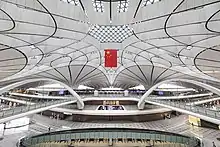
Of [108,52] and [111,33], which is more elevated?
[111,33]

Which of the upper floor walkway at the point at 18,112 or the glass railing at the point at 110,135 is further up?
the upper floor walkway at the point at 18,112

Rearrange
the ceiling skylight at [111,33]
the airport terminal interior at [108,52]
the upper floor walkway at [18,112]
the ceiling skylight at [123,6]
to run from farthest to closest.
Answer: the ceiling skylight at [111,33]
the upper floor walkway at [18,112]
the ceiling skylight at [123,6]
the airport terminal interior at [108,52]

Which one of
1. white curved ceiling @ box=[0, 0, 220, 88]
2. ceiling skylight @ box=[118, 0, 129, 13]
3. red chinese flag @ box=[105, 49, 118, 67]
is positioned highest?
ceiling skylight @ box=[118, 0, 129, 13]

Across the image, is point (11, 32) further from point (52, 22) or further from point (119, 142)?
point (119, 142)

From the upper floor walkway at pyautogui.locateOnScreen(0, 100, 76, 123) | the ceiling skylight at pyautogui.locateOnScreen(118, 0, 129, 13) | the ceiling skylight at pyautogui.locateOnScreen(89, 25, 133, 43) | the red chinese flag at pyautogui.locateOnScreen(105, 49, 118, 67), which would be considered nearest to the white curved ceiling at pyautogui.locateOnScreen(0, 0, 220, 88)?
the ceiling skylight at pyautogui.locateOnScreen(89, 25, 133, 43)

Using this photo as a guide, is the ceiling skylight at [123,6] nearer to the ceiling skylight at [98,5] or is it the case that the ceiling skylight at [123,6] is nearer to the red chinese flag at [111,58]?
the ceiling skylight at [98,5]

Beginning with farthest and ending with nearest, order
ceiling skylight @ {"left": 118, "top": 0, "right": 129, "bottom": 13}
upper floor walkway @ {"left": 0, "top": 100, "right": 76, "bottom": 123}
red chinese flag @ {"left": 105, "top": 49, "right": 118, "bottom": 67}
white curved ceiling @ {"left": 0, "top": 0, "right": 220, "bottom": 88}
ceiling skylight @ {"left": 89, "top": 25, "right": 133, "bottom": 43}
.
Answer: red chinese flag @ {"left": 105, "top": 49, "right": 118, "bottom": 67}
ceiling skylight @ {"left": 89, "top": 25, "right": 133, "bottom": 43}
upper floor walkway @ {"left": 0, "top": 100, "right": 76, "bottom": 123}
ceiling skylight @ {"left": 118, "top": 0, "right": 129, "bottom": 13}
white curved ceiling @ {"left": 0, "top": 0, "right": 220, "bottom": 88}

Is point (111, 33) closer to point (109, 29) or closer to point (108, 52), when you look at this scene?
point (109, 29)

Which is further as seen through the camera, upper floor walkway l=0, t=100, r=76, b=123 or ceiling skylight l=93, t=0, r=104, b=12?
upper floor walkway l=0, t=100, r=76, b=123

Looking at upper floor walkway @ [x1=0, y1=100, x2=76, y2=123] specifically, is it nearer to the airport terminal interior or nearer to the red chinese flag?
the airport terminal interior

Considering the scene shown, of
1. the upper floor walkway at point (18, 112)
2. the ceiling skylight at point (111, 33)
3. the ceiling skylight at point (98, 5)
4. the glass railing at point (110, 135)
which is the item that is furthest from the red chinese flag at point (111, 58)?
the glass railing at point (110, 135)

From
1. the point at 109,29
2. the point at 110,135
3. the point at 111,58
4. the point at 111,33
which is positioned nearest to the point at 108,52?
the point at 111,58

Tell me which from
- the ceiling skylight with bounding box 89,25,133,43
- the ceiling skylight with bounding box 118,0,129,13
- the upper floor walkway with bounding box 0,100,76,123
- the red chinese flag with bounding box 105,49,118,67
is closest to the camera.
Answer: the ceiling skylight with bounding box 118,0,129,13

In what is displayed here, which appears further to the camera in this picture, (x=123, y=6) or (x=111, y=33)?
(x=111, y=33)
